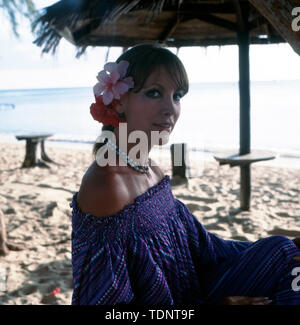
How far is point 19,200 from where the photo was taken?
4766mm

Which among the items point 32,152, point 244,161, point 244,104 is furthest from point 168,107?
point 32,152

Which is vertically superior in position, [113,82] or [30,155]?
[113,82]

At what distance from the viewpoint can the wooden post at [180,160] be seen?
623 centimetres

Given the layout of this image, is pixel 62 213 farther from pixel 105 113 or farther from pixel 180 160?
pixel 105 113

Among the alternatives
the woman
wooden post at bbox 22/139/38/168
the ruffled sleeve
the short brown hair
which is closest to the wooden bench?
wooden post at bbox 22/139/38/168

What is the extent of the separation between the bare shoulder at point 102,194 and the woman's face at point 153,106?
216mm

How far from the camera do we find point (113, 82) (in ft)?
4.30

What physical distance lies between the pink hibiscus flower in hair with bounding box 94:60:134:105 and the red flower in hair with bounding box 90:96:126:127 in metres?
0.04

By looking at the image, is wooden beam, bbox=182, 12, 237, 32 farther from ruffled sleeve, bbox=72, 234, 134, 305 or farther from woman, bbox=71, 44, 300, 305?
ruffled sleeve, bbox=72, 234, 134, 305

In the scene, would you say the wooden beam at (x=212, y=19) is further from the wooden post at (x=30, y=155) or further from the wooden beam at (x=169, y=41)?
the wooden post at (x=30, y=155)

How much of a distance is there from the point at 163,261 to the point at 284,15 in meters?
0.98

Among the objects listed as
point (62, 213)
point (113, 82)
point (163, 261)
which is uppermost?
point (113, 82)
